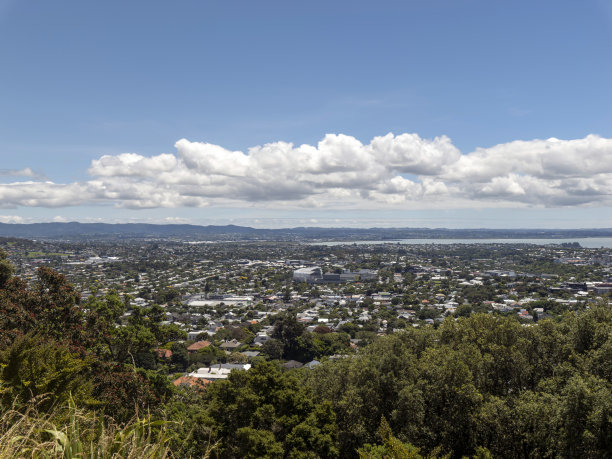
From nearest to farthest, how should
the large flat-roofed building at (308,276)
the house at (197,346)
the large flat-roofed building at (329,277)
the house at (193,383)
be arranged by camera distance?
the house at (193,383) < the house at (197,346) < the large flat-roofed building at (308,276) < the large flat-roofed building at (329,277)

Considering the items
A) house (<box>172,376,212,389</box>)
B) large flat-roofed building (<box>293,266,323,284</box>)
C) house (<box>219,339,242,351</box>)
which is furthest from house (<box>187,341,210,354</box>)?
large flat-roofed building (<box>293,266,323,284</box>)

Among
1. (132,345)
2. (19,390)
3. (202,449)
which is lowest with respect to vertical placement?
(202,449)

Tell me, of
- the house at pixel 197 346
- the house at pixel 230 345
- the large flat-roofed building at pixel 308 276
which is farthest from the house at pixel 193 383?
the large flat-roofed building at pixel 308 276

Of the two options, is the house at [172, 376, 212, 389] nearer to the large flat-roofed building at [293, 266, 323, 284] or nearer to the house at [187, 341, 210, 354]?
the house at [187, 341, 210, 354]

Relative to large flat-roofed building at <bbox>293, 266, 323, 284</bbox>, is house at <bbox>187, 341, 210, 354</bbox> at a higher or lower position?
higher

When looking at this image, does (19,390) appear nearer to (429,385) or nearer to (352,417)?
(352,417)

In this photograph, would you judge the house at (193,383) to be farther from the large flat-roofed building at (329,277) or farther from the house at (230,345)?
the large flat-roofed building at (329,277)

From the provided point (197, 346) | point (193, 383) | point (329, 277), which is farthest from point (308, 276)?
point (193, 383)

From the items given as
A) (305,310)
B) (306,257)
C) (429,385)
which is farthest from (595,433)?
(306,257)

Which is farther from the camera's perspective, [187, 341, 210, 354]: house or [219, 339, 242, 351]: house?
[219, 339, 242, 351]: house

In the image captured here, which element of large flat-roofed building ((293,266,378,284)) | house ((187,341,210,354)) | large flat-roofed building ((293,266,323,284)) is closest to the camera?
house ((187,341,210,354))

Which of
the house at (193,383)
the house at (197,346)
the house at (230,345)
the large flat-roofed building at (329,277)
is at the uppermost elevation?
the house at (193,383)
